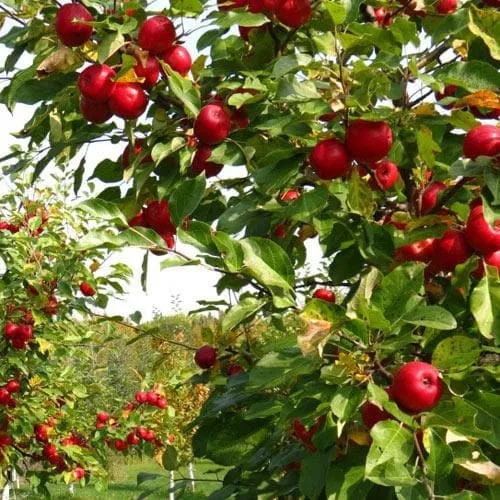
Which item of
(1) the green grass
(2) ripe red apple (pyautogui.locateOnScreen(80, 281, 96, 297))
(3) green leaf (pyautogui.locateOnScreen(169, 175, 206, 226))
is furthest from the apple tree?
(1) the green grass

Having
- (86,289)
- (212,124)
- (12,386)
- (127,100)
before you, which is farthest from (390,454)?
(12,386)

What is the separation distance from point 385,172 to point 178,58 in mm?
587

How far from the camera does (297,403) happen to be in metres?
1.72

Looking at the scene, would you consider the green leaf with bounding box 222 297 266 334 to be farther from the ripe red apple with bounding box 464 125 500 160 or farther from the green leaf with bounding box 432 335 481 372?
the ripe red apple with bounding box 464 125 500 160

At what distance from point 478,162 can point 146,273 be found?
82 centimetres

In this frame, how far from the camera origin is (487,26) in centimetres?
161

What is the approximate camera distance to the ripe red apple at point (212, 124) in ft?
5.89

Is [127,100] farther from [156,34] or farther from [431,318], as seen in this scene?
[431,318]

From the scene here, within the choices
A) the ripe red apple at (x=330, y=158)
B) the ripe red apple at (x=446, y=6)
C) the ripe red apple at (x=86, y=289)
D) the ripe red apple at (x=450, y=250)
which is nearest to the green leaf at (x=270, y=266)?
the ripe red apple at (x=330, y=158)

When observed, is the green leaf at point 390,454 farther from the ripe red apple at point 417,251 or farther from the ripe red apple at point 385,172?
the ripe red apple at point 385,172

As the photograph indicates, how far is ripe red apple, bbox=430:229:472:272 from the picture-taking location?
5.32 feet

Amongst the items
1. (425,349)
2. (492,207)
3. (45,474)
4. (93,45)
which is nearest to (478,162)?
(492,207)

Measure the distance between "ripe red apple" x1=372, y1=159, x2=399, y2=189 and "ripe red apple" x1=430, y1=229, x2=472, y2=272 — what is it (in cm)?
24

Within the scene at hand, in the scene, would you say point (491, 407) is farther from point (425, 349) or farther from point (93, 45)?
point (93, 45)
